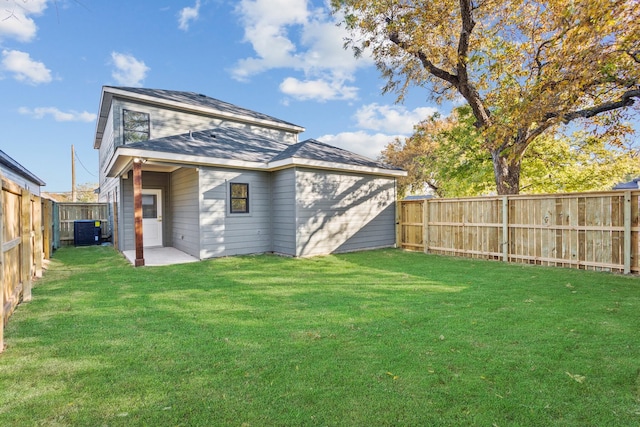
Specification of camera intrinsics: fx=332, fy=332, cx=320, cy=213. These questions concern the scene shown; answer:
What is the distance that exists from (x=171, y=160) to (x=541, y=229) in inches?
355

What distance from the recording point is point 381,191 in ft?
36.8

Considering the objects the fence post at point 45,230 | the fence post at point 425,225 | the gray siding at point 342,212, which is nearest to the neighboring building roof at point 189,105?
the fence post at point 45,230

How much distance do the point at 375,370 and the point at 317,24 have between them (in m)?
12.1

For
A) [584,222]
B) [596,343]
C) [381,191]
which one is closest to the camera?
[596,343]

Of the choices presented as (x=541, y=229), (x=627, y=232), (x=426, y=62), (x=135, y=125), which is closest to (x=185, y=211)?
(x=135, y=125)

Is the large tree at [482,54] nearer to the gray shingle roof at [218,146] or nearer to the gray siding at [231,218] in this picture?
the gray shingle roof at [218,146]

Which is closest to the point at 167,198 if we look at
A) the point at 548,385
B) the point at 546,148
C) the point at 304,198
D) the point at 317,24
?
the point at 304,198

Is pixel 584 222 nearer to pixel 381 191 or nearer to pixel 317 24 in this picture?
pixel 381 191

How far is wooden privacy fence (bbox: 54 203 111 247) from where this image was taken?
41.2 ft

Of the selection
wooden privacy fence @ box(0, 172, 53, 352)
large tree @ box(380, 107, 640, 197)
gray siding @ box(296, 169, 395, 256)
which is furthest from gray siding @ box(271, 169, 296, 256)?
large tree @ box(380, 107, 640, 197)

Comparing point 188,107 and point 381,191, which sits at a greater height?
point 188,107

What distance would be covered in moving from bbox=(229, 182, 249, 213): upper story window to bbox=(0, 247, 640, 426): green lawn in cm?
386

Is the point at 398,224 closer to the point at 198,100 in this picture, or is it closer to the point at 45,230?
the point at 198,100

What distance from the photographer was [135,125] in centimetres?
1146
